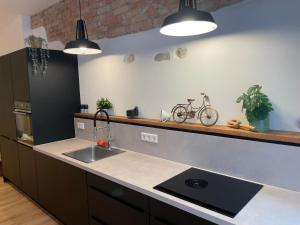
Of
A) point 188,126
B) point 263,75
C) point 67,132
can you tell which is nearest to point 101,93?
point 67,132

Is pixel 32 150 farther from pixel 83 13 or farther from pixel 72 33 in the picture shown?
pixel 83 13

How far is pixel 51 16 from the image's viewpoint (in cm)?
332

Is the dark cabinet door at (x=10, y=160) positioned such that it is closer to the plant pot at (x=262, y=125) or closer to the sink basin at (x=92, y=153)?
the sink basin at (x=92, y=153)

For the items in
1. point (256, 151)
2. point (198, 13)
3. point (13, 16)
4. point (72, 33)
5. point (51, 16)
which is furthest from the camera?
point (13, 16)

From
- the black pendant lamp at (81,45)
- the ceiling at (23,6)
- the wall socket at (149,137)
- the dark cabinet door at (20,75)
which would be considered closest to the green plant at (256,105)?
the wall socket at (149,137)

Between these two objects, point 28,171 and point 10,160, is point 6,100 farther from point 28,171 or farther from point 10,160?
point 28,171

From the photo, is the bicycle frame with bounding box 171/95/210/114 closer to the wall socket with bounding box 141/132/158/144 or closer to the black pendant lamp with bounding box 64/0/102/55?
the wall socket with bounding box 141/132/158/144

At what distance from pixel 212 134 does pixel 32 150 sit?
2.17 metres

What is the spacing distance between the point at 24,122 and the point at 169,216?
2.35 metres

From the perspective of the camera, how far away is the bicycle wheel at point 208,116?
1.83 meters

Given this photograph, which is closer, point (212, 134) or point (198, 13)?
point (198, 13)

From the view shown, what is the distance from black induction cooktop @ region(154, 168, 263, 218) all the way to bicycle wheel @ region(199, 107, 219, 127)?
39cm

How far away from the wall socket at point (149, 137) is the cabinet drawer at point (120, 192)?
571mm

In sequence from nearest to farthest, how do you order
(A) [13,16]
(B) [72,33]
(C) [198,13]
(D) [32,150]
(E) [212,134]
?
(C) [198,13], (E) [212,134], (D) [32,150], (B) [72,33], (A) [13,16]
